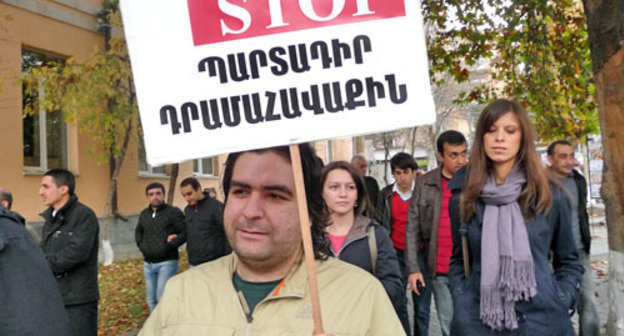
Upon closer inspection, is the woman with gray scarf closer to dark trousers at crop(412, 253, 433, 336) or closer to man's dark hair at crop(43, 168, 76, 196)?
dark trousers at crop(412, 253, 433, 336)

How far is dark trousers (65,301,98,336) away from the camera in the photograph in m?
4.49

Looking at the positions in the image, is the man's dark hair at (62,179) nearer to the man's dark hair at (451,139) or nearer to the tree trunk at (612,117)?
the man's dark hair at (451,139)

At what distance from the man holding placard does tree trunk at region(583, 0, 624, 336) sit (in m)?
3.25

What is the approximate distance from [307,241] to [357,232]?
7.09 feet

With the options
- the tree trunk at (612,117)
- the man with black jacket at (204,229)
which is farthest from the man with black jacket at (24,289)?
the man with black jacket at (204,229)

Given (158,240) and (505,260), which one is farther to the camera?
(158,240)

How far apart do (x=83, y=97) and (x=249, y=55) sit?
8.14 meters

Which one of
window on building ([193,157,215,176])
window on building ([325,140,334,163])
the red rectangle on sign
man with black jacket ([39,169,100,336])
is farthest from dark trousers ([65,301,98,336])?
window on building ([325,140,334,163])

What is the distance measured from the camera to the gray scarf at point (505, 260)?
2.80 meters

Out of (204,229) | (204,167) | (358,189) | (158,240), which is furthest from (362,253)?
(204,167)

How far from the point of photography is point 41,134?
11531mm

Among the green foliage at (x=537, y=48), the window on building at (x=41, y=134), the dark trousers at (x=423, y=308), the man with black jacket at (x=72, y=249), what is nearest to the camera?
the man with black jacket at (x=72, y=249)

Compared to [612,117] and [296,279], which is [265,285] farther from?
[612,117]

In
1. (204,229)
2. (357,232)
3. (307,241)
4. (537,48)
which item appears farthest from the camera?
(537,48)
